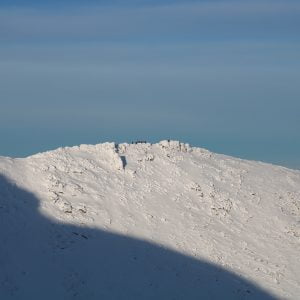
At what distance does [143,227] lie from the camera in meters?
34.6

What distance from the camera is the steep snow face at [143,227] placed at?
1187 inches

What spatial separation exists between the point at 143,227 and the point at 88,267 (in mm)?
4906

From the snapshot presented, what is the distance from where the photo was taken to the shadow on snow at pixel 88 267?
28953mm

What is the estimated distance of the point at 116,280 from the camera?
A: 1188 inches

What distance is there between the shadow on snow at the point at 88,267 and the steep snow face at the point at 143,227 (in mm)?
50

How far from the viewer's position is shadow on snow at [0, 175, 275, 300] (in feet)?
95.0

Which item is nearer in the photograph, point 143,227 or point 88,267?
point 88,267

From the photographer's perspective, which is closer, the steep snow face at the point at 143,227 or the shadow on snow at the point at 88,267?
the shadow on snow at the point at 88,267

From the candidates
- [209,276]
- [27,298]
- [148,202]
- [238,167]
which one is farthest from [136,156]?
[27,298]

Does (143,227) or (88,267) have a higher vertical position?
(143,227)

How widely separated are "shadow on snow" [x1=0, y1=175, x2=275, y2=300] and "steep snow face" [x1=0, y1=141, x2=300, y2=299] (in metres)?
0.05

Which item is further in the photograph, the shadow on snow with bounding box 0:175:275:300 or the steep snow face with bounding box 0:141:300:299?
the steep snow face with bounding box 0:141:300:299

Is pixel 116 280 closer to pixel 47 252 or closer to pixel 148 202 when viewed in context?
pixel 47 252

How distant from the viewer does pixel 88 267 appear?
30.5 m
